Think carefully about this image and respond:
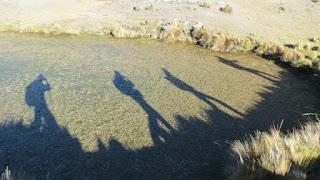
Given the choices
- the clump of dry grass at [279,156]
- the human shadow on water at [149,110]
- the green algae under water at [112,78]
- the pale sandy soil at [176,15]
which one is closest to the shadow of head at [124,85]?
the human shadow on water at [149,110]

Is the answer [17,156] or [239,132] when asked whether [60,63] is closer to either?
[17,156]

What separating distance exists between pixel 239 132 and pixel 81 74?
524 centimetres

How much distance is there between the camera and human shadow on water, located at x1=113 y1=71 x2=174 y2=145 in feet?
28.2

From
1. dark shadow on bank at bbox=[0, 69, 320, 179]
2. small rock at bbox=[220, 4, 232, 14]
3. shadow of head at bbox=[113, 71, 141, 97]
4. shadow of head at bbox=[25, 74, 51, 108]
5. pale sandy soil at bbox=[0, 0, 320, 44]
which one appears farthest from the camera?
small rock at bbox=[220, 4, 232, 14]

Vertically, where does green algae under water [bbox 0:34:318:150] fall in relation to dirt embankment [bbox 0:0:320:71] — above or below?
below

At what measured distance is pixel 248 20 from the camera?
20.9 m

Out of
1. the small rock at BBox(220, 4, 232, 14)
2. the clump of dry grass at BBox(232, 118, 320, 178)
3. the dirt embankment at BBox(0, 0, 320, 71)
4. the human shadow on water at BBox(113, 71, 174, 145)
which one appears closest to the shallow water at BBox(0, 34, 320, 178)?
the human shadow on water at BBox(113, 71, 174, 145)

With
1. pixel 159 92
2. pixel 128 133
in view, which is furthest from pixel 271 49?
pixel 128 133

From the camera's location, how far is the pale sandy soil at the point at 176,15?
18.2 metres

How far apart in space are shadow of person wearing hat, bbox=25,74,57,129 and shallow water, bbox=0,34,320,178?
5 cm

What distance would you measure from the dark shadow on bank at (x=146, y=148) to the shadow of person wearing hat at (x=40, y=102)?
0.02m

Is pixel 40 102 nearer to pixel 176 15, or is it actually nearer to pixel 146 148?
pixel 146 148

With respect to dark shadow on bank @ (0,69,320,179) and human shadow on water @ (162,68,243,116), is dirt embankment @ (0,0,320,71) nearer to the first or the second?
human shadow on water @ (162,68,243,116)

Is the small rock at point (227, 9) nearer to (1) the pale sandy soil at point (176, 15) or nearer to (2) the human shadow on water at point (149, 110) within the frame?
(1) the pale sandy soil at point (176, 15)
